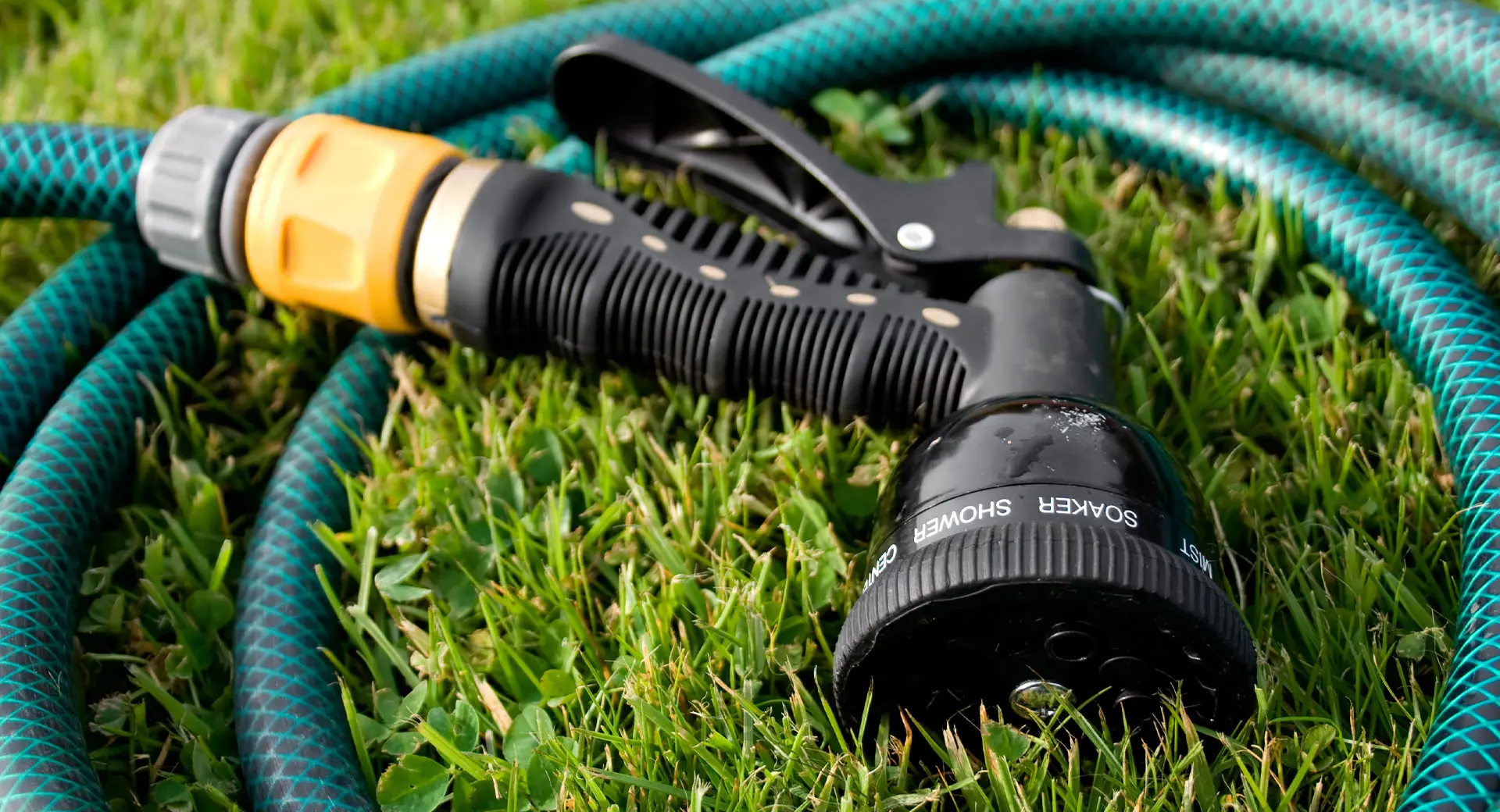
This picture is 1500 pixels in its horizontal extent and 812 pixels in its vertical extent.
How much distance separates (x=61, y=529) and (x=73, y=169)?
0.56m

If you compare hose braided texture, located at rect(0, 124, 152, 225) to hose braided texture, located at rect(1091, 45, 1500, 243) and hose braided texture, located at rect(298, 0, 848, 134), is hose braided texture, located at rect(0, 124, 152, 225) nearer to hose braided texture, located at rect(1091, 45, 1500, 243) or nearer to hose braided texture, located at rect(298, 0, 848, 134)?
hose braided texture, located at rect(298, 0, 848, 134)

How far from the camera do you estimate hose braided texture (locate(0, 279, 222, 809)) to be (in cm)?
125

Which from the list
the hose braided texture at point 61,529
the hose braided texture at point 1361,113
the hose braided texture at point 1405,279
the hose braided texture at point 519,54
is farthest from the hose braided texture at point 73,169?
the hose braided texture at point 1361,113

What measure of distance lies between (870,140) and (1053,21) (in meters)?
0.36

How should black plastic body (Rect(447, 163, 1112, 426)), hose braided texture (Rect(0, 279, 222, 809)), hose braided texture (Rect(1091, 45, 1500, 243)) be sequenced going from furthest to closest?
hose braided texture (Rect(1091, 45, 1500, 243)) < black plastic body (Rect(447, 163, 1112, 426)) < hose braided texture (Rect(0, 279, 222, 809))

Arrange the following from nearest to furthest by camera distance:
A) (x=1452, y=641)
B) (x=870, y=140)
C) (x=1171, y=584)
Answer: (x=1171, y=584)
(x=1452, y=641)
(x=870, y=140)

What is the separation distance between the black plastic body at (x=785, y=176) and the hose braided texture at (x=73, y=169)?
61 cm

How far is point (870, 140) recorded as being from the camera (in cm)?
223

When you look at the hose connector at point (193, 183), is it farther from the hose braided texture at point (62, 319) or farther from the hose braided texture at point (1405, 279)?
the hose braided texture at point (1405, 279)

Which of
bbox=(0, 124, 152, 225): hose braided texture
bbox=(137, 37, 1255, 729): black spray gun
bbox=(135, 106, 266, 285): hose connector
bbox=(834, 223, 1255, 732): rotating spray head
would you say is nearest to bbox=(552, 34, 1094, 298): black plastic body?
bbox=(137, 37, 1255, 729): black spray gun

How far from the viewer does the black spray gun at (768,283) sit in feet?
4.10

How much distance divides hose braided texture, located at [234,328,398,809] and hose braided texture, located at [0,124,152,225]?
0.38m

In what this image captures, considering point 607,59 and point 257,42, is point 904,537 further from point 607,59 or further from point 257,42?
point 257,42

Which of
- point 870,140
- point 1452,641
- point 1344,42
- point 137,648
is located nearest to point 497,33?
point 870,140
